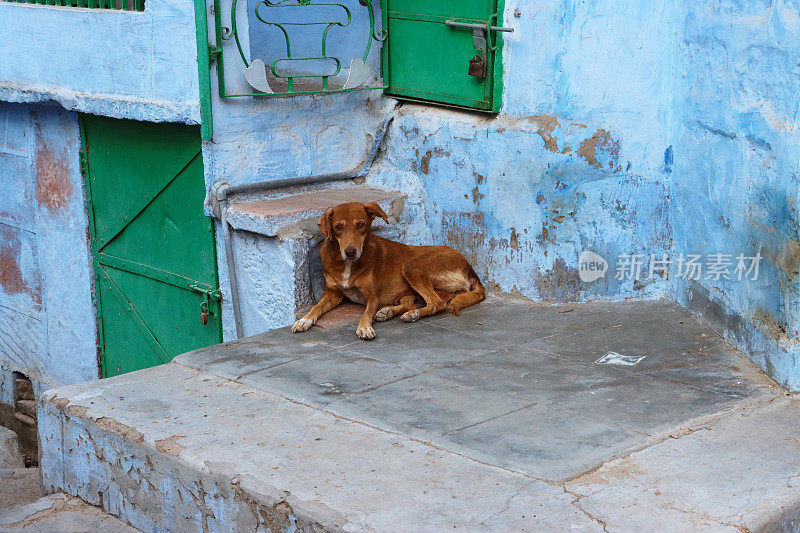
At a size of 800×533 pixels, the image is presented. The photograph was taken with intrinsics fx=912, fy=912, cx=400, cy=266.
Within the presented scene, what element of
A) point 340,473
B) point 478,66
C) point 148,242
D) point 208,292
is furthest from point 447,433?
point 148,242

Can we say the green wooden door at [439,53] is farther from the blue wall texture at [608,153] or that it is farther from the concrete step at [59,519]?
the concrete step at [59,519]

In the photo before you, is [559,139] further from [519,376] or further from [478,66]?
[519,376]

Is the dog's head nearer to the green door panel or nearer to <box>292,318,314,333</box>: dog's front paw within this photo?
<box>292,318,314,333</box>: dog's front paw

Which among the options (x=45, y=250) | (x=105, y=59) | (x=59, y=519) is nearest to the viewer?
(x=59, y=519)

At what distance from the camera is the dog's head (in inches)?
232

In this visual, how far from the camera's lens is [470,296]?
6.37m

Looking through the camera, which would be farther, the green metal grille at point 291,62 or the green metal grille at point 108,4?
the green metal grille at point 108,4

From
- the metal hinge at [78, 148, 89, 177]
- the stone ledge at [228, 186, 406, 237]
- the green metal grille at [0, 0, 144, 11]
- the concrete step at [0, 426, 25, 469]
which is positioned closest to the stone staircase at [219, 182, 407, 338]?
the stone ledge at [228, 186, 406, 237]

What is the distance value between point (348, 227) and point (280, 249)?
65cm

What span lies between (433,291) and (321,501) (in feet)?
9.17

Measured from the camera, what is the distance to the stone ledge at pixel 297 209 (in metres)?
6.29

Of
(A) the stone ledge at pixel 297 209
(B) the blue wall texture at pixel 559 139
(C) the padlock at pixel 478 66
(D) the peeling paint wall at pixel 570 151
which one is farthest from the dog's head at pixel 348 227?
(C) the padlock at pixel 478 66

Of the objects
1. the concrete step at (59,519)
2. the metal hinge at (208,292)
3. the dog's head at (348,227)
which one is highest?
the dog's head at (348,227)

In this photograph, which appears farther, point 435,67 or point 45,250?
point 45,250
